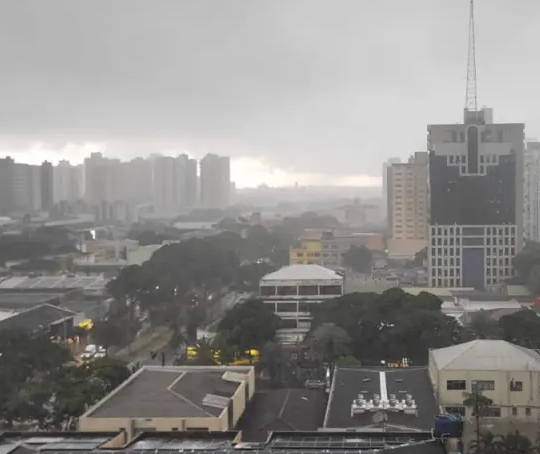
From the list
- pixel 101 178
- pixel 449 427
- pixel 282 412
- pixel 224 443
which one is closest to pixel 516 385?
pixel 282 412

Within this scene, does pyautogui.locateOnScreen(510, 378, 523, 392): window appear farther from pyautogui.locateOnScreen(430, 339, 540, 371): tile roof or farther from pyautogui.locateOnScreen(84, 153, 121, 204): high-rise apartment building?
pyautogui.locateOnScreen(84, 153, 121, 204): high-rise apartment building

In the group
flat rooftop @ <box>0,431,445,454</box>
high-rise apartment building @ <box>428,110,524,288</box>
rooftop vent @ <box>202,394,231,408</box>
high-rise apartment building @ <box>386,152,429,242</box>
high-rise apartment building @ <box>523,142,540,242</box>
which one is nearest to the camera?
flat rooftop @ <box>0,431,445,454</box>

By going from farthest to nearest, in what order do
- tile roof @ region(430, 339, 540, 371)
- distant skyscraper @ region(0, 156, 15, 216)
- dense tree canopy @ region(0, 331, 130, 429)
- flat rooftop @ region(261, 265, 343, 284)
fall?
distant skyscraper @ region(0, 156, 15, 216) → flat rooftop @ region(261, 265, 343, 284) → tile roof @ region(430, 339, 540, 371) → dense tree canopy @ region(0, 331, 130, 429)

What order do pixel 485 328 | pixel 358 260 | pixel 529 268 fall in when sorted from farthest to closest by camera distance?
1. pixel 358 260
2. pixel 529 268
3. pixel 485 328

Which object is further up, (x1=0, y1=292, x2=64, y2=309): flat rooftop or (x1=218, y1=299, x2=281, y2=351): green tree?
(x1=218, y1=299, x2=281, y2=351): green tree

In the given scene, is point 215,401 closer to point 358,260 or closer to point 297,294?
point 297,294

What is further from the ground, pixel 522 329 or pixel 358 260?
pixel 522 329

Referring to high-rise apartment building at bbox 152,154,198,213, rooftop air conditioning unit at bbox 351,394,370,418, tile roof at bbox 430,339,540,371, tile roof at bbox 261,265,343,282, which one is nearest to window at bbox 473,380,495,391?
tile roof at bbox 430,339,540,371
